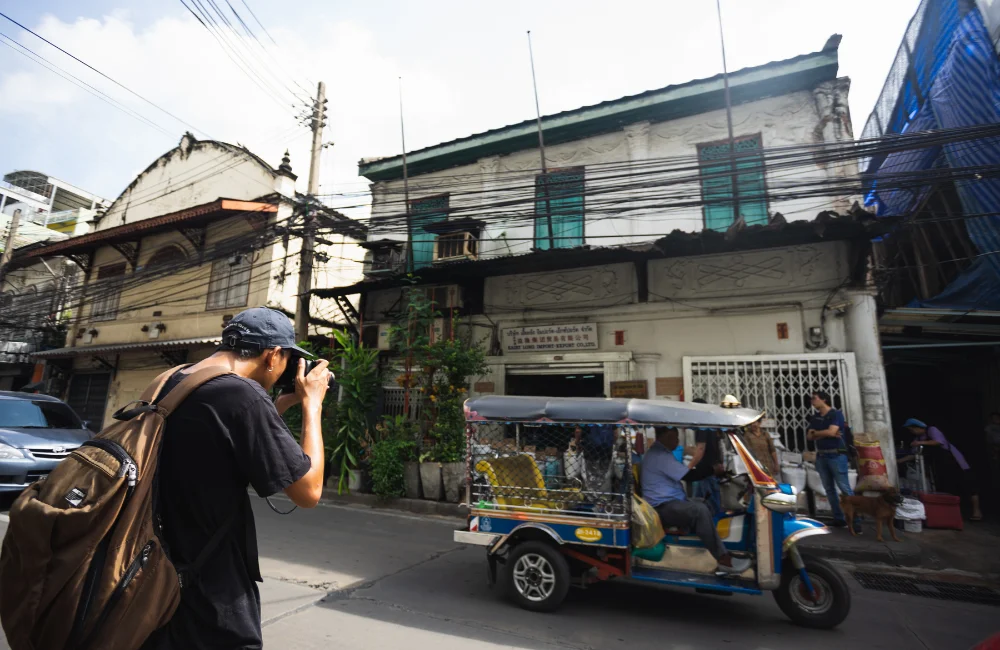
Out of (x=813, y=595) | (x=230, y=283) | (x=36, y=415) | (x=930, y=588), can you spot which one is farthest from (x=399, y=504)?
(x=230, y=283)

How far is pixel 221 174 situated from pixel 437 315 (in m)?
9.50

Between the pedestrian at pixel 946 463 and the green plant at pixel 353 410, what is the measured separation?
8.99m

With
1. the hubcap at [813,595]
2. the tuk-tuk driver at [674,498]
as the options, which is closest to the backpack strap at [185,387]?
the tuk-tuk driver at [674,498]

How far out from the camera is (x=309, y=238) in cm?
1032

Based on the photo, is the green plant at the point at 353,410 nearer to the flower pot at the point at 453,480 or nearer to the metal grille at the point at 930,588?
the flower pot at the point at 453,480

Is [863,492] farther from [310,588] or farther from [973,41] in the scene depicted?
[973,41]

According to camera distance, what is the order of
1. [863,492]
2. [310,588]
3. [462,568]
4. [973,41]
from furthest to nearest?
[973,41], [863,492], [462,568], [310,588]

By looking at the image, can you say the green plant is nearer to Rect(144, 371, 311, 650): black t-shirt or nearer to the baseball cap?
the baseball cap

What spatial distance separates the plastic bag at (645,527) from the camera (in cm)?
426

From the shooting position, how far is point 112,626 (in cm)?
121

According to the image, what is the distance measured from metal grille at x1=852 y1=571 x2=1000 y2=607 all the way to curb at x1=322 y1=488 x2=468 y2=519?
5.14m

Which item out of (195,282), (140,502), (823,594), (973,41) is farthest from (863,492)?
(195,282)

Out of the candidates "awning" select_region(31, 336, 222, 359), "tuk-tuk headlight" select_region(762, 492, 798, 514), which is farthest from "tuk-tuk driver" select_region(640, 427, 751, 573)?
"awning" select_region(31, 336, 222, 359)

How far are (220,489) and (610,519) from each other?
355 centimetres
